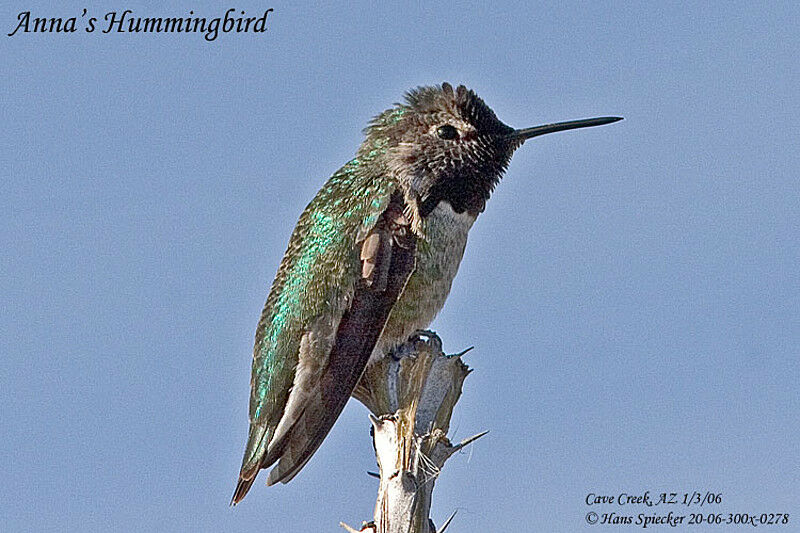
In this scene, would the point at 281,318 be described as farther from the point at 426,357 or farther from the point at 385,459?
the point at 385,459

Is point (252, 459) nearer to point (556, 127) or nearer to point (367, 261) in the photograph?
point (367, 261)

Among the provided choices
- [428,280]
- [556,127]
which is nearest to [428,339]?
[428,280]

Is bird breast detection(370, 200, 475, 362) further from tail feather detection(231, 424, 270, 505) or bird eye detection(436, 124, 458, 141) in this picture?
tail feather detection(231, 424, 270, 505)

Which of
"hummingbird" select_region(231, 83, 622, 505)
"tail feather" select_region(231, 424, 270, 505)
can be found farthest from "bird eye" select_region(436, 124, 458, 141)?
"tail feather" select_region(231, 424, 270, 505)

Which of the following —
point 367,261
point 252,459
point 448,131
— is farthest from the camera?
point 448,131

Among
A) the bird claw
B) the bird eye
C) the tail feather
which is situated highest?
the bird eye

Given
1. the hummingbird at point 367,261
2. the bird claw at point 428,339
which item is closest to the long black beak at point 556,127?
the hummingbird at point 367,261
